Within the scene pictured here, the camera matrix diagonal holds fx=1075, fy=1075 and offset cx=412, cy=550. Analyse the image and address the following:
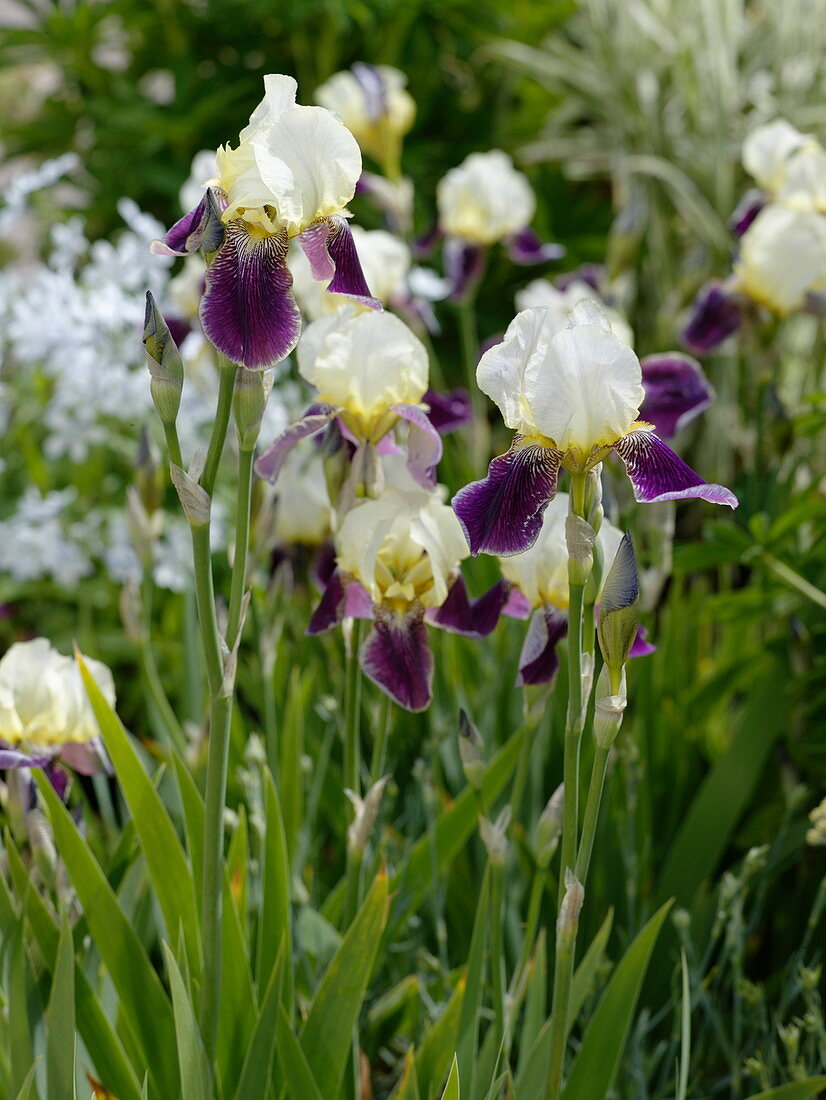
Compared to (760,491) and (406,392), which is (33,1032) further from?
(760,491)

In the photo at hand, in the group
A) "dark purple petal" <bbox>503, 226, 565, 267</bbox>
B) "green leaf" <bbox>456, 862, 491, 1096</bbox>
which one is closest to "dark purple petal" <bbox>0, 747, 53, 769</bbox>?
"green leaf" <bbox>456, 862, 491, 1096</bbox>

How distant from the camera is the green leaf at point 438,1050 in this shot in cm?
130

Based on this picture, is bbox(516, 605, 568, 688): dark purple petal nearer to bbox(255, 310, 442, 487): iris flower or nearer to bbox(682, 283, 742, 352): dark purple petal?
bbox(255, 310, 442, 487): iris flower

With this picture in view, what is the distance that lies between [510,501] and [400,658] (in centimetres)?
33

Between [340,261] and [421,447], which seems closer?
[340,261]

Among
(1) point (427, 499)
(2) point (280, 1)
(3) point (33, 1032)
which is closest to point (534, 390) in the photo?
(1) point (427, 499)

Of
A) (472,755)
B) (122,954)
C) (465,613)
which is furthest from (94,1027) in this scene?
(465,613)

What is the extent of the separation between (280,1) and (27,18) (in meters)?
4.98

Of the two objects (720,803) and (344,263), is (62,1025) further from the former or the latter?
(720,803)

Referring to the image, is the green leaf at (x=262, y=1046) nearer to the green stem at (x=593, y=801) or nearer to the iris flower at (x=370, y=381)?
the green stem at (x=593, y=801)

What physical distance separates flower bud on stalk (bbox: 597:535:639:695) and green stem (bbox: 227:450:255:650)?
0.35 m

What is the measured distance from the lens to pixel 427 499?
4.13 ft

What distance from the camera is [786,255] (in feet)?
6.72

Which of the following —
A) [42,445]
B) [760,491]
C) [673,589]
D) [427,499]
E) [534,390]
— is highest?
[534,390]
